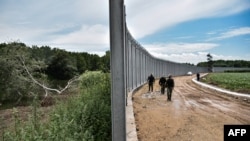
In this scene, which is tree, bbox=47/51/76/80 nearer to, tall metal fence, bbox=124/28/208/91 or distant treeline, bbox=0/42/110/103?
tall metal fence, bbox=124/28/208/91

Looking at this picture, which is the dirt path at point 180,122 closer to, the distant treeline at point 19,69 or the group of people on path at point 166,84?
the group of people on path at point 166,84

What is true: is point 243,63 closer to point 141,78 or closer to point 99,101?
point 99,101

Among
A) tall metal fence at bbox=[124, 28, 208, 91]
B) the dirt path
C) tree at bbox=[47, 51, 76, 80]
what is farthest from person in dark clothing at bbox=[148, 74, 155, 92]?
tree at bbox=[47, 51, 76, 80]

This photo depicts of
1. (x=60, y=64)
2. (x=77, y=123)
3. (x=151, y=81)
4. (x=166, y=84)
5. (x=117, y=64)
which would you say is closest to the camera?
(x=117, y=64)

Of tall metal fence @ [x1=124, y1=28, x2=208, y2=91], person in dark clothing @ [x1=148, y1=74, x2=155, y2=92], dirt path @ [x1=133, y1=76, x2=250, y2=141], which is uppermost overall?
tall metal fence @ [x1=124, y1=28, x2=208, y2=91]

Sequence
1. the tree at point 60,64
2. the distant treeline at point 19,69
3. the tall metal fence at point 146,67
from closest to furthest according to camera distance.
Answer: the tree at point 60,64
the tall metal fence at point 146,67
the distant treeline at point 19,69

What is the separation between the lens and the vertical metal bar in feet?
12.6

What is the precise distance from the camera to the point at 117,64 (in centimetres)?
391

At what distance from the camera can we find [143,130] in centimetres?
786

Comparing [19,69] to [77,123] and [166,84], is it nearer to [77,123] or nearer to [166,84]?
[166,84]

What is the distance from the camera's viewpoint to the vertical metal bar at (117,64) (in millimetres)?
3842

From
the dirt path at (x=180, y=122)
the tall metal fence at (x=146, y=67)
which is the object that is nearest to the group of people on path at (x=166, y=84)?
the tall metal fence at (x=146, y=67)

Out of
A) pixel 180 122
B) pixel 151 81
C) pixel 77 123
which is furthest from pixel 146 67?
pixel 77 123

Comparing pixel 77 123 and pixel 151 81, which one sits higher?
pixel 151 81
